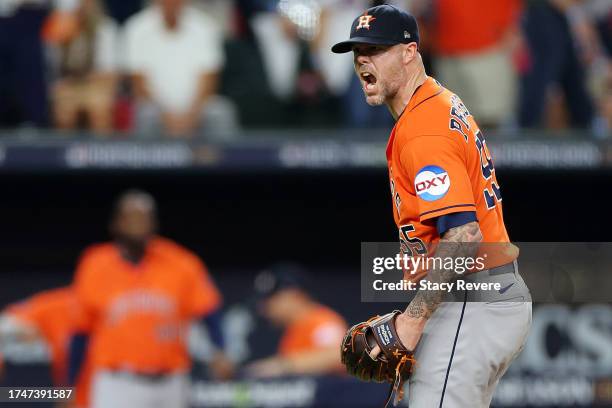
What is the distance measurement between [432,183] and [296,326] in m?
4.66

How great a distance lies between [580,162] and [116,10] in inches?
120

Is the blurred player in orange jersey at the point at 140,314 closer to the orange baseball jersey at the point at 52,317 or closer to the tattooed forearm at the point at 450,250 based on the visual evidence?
the orange baseball jersey at the point at 52,317

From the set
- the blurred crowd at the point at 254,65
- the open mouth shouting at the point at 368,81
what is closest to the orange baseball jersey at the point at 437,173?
the open mouth shouting at the point at 368,81

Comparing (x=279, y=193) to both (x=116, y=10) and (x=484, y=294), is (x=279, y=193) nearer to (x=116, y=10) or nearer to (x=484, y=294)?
(x=116, y=10)

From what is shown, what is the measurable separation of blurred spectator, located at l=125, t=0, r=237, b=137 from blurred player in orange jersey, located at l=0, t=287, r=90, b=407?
1302 millimetres

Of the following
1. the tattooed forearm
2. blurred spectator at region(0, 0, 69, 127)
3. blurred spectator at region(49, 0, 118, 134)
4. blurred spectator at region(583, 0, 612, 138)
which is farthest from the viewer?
blurred spectator at region(583, 0, 612, 138)

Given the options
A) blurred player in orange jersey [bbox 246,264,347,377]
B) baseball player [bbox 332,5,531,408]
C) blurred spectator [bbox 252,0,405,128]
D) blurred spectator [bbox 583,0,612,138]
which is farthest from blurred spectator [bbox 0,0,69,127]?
baseball player [bbox 332,5,531,408]

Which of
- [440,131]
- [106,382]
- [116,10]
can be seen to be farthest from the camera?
[116,10]

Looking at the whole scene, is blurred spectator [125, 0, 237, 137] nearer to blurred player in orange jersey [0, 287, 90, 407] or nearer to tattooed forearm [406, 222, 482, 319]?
blurred player in orange jersey [0, 287, 90, 407]

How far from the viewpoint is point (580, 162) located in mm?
7316

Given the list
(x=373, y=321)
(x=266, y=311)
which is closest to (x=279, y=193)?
(x=266, y=311)

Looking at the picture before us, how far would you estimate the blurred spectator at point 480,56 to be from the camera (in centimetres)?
768

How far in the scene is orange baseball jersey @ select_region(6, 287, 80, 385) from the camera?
25.6 ft

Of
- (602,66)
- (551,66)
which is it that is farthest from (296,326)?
(602,66)
